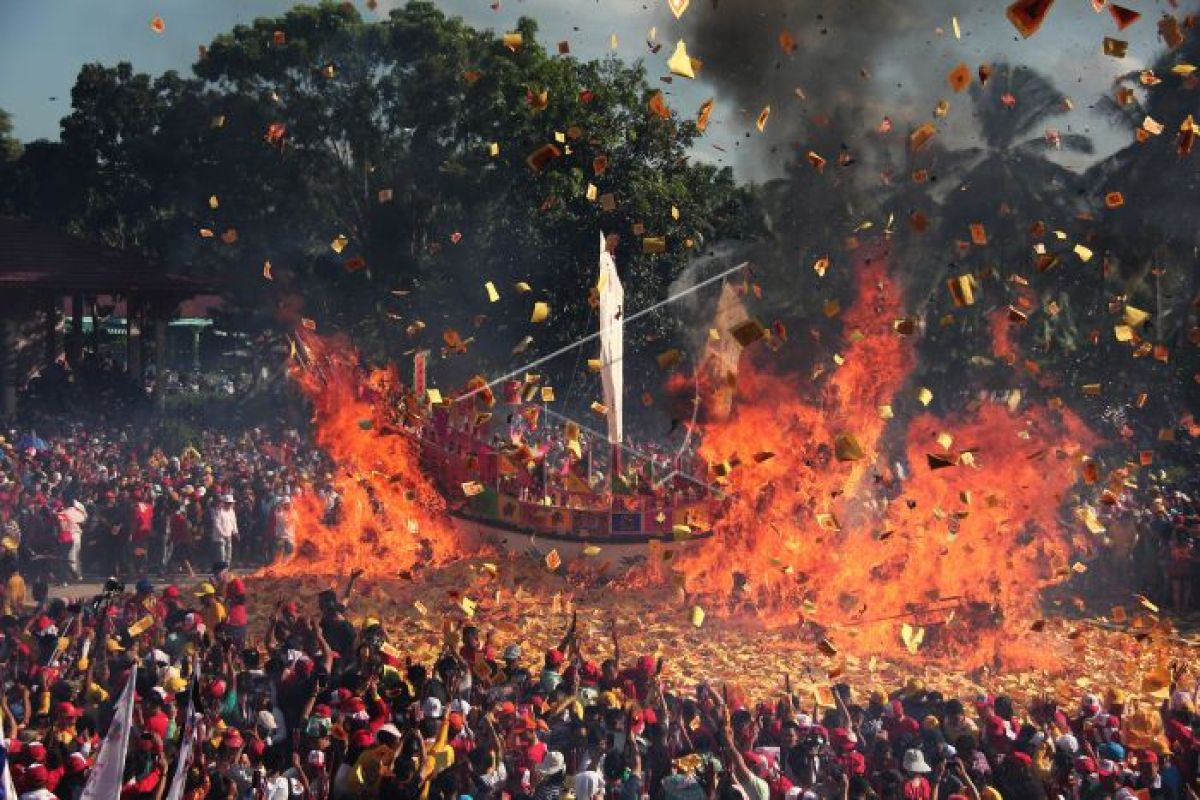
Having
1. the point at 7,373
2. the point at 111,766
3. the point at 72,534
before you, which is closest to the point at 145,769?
the point at 111,766

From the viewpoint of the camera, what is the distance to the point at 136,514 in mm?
20984

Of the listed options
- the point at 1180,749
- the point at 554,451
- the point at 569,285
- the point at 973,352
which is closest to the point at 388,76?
the point at 569,285

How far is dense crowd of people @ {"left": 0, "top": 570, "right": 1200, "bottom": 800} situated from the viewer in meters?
9.70

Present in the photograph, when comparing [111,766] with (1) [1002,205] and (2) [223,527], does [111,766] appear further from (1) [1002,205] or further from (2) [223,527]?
(1) [1002,205]

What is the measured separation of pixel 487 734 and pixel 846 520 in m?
11.9

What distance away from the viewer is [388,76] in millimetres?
37031

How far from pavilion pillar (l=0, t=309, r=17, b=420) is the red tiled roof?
2140 millimetres

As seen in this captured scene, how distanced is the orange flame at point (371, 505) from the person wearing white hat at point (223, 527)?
3.18 feet

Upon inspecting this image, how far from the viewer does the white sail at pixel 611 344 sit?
20531mm

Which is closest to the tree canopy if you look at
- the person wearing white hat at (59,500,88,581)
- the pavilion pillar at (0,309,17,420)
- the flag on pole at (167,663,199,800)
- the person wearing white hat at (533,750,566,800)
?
the pavilion pillar at (0,309,17,420)

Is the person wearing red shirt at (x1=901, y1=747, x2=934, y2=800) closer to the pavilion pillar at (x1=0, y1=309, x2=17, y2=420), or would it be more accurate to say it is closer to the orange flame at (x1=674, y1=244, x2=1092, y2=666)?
the orange flame at (x1=674, y1=244, x2=1092, y2=666)

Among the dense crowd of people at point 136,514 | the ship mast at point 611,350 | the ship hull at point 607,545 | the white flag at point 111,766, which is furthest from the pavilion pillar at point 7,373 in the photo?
the white flag at point 111,766

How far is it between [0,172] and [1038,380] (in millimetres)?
31944

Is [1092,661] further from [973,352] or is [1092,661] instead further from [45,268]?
[45,268]
